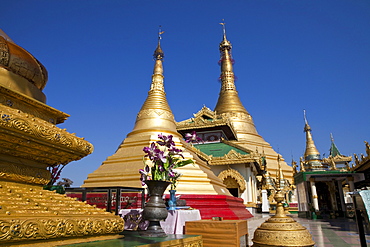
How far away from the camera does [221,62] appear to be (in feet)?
108

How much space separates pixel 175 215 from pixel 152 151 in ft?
6.94

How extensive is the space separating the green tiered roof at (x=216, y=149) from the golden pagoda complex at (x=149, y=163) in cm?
650

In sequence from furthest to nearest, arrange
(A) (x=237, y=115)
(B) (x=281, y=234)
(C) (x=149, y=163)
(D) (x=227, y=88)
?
(D) (x=227, y=88), (A) (x=237, y=115), (C) (x=149, y=163), (B) (x=281, y=234)

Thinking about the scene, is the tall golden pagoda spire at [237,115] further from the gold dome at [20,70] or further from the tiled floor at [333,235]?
the gold dome at [20,70]

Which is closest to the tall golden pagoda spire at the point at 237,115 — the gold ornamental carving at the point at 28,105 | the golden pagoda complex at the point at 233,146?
the golden pagoda complex at the point at 233,146

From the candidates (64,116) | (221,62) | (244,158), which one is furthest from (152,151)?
(221,62)

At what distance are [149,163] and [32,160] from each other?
832 cm

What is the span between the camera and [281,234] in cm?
308

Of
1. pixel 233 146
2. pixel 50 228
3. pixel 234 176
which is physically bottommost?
pixel 50 228

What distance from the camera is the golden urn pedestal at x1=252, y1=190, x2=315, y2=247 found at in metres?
3.03

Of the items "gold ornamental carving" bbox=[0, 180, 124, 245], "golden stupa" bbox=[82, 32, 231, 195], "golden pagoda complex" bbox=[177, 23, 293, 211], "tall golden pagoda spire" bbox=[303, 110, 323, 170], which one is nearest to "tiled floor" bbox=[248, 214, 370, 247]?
"golden stupa" bbox=[82, 32, 231, 195]

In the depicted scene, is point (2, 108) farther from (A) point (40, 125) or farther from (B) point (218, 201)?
(B) point (218, 201)

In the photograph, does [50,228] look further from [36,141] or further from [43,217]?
[36,141]

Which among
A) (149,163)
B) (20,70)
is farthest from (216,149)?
(20,70)
